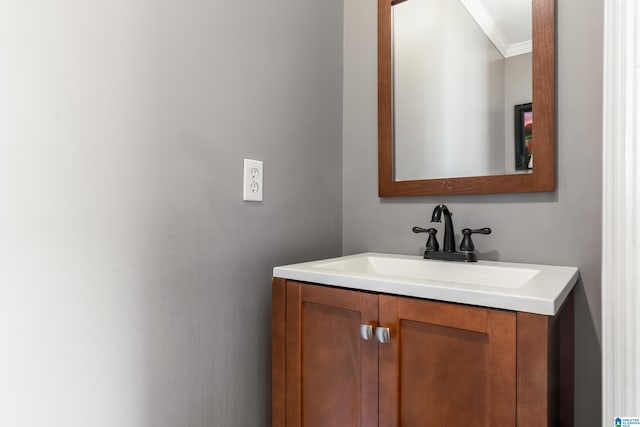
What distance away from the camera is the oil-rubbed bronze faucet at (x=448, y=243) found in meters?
1.13

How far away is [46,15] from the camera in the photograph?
0.70 metres

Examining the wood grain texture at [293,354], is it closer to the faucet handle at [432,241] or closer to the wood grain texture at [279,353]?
the wood grain texture at [279,353]

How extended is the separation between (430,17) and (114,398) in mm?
1445

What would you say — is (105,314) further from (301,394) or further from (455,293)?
(455,293)

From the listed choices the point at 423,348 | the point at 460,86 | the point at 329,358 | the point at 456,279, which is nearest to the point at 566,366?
the point at 456,279

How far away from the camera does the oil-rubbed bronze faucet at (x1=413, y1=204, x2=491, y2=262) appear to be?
1127 millimetres

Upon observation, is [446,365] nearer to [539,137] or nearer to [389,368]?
[389,368]

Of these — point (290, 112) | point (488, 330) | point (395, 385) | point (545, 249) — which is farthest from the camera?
point (290, 112)

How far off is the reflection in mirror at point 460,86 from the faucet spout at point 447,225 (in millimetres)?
154

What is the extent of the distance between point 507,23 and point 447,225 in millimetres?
636

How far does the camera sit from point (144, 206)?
2.80 feet

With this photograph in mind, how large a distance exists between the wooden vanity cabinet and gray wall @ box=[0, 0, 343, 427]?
0.18 m

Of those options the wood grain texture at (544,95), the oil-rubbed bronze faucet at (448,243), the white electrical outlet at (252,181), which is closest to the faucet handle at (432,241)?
the oil-rubbed bronze faucet at (448,243)

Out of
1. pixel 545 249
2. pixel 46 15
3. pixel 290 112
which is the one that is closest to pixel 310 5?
pixel 290 112
